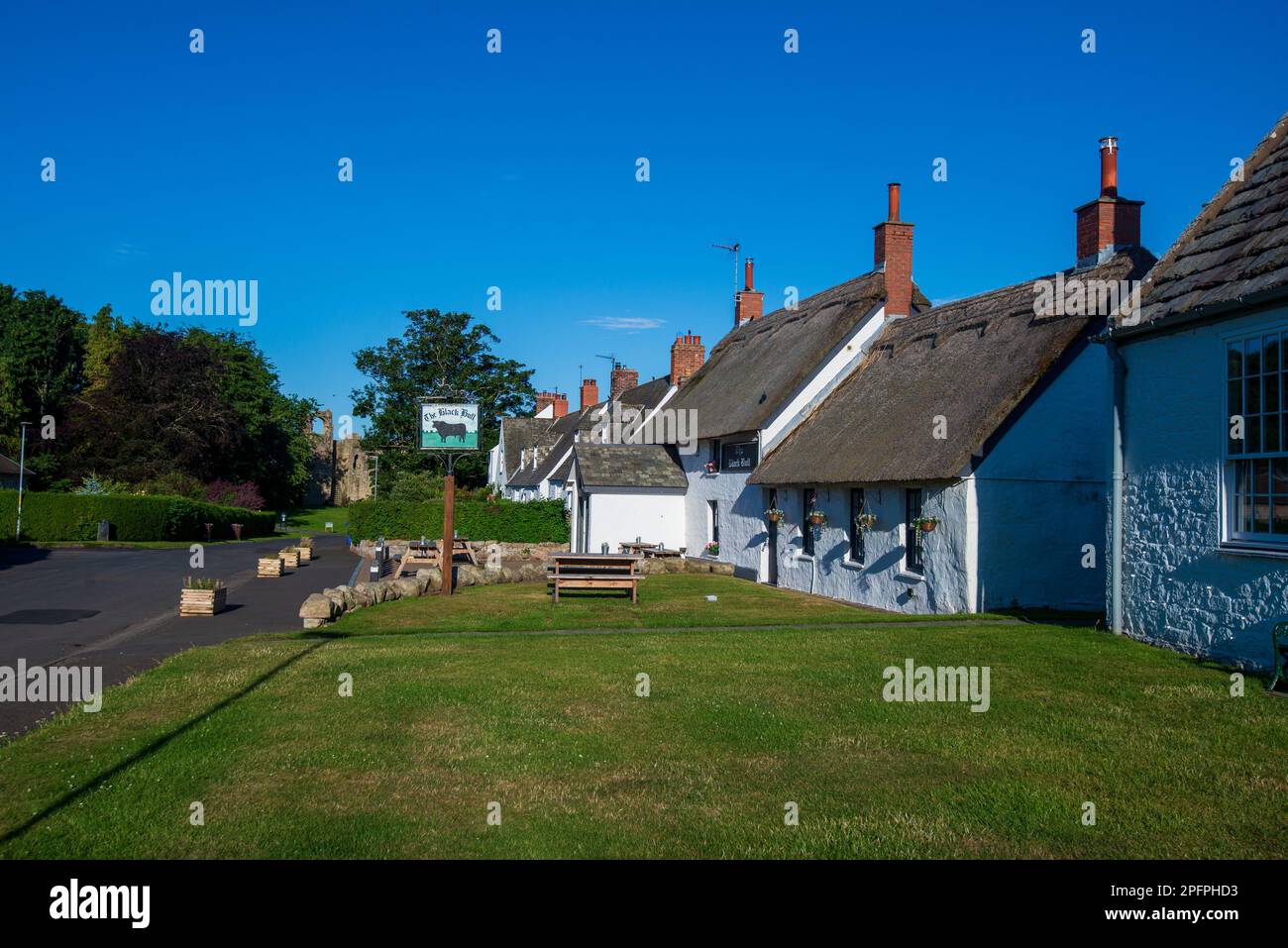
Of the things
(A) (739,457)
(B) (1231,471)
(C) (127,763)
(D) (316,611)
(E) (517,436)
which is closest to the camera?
(C) (127,763)

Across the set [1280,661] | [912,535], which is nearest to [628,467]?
[912,535]

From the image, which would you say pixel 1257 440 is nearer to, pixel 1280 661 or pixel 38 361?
pixel 1280 661

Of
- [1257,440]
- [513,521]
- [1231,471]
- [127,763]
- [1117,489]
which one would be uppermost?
[1257,440]

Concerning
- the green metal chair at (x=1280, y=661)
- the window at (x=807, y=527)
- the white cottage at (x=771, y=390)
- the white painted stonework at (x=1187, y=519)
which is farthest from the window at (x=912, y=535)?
the green metal chair at (x=1280, y=661)

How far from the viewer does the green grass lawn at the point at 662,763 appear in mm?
6012

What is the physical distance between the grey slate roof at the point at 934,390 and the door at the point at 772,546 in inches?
31.9

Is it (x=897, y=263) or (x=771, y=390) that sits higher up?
(x=897, y=263)

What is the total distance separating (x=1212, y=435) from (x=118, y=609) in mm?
19478

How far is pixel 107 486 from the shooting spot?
55.1 metres

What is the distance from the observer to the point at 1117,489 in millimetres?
13109

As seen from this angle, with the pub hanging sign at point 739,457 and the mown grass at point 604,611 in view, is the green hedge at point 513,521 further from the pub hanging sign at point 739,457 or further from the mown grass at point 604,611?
the mown grass at point 604,611
